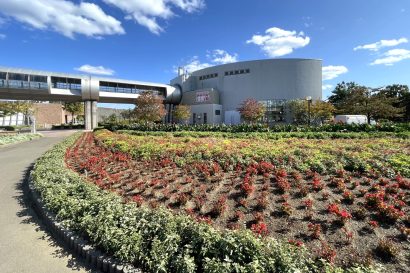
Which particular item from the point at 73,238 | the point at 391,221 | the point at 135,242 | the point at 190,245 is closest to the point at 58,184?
the point at 73,238

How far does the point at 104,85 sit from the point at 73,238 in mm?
47040

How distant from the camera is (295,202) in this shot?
5.75 metres

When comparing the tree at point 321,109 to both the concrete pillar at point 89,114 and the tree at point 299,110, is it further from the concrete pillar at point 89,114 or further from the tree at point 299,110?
the concrete pillar at point 89,114

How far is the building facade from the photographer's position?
49.1 meters

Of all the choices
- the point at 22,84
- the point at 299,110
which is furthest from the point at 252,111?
the point at 22,84

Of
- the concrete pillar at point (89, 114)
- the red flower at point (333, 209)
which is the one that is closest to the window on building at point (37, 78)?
the concrete pillar at point (89, 114)

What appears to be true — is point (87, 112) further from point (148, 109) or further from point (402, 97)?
point (402, 97)

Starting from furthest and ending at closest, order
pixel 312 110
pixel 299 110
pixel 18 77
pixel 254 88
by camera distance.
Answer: pixel 254 88 → pixel 299 110 → pixel 312 110 → pixel 18 77

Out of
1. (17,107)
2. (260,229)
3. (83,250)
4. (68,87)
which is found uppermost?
(68,87)

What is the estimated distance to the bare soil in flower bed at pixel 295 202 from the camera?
14.1 feet

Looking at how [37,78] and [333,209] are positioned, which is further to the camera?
[37,78]

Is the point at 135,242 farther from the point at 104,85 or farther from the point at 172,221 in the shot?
the point at 104,85

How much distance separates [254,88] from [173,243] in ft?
164

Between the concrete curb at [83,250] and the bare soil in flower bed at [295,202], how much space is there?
1557 millimetres
